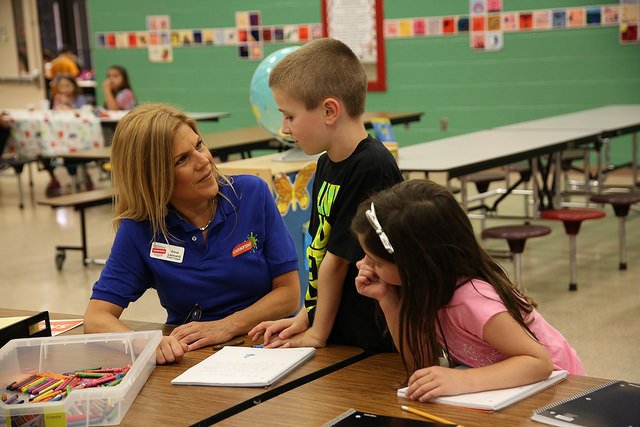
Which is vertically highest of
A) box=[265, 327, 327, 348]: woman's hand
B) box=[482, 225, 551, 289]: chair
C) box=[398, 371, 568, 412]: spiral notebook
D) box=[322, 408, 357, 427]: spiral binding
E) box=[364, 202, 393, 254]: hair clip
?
box=[364, 202, 393, 254]: hair clip

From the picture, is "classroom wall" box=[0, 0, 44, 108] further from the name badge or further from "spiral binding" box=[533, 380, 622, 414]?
"spiral binding" box=[533, 380, 622, 414]

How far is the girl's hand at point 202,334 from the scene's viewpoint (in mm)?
2202

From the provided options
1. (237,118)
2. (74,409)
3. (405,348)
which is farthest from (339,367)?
(237,118)

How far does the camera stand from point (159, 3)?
12.0 m

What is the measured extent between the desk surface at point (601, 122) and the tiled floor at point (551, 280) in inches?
25.8

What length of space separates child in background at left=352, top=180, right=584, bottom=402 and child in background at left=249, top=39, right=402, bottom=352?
25 centimetres

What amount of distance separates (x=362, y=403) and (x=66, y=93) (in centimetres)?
890

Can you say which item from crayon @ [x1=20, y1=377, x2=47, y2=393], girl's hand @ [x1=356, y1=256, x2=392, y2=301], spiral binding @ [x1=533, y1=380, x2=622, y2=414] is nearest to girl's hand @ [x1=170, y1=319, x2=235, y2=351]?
crayon @ [x1=20, y1=377, x2=47, y2=393]

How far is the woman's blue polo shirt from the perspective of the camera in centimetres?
239

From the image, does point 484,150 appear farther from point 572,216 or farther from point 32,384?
point 32,384

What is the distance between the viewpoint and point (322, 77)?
2.21 m

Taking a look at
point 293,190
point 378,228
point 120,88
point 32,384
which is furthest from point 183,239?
point 120,88

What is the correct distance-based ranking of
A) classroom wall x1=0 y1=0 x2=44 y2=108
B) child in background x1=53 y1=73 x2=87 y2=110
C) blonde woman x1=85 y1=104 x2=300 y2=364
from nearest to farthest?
1. blonde woman x1=85 y1=104 x2=300 y2=364
2. child in background x1=53 y1=73 x2=87 y2=110
3. classroom wall x1=0 y1=0 x2=44 y2=108

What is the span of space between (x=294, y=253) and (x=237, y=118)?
905 cm
